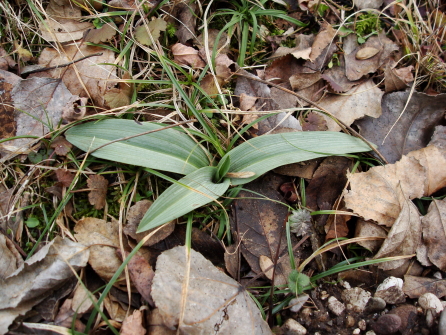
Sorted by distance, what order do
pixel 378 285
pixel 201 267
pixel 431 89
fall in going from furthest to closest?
1. pixel 431 89
2. pixel 378 285
3. pixel 201 267

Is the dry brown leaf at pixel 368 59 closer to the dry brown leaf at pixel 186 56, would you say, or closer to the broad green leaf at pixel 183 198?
the dry brown leaf at pixel 186 56

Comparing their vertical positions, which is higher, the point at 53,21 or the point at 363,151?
the point at 53,21

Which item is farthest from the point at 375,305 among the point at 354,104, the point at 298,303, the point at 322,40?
the point at 322,40

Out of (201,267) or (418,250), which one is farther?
(418,250)

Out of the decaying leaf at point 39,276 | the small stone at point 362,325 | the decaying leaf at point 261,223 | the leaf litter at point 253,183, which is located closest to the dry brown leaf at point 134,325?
the leaf litter at point 253,183

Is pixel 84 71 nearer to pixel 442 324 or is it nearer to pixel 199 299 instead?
pixel 199 299

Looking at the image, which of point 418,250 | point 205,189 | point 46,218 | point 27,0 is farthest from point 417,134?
point 27,0

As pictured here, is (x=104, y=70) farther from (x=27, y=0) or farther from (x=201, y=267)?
(x=201, y=267)
